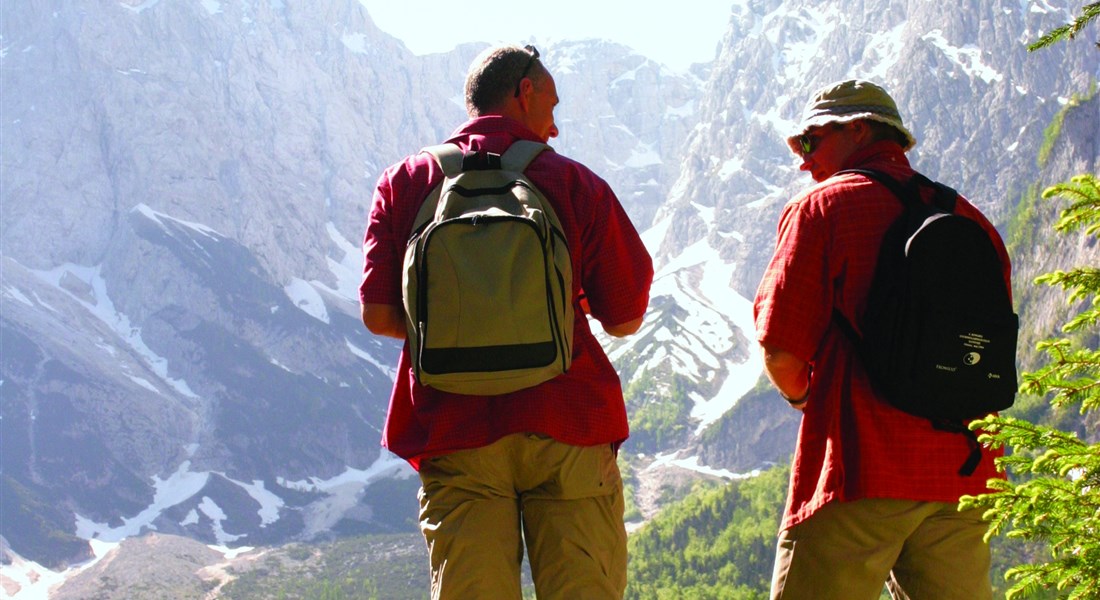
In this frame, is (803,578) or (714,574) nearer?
(803,578)

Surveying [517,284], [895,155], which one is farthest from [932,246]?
[517,284]

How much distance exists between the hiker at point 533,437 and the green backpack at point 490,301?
0.17 m

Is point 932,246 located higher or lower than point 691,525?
higher

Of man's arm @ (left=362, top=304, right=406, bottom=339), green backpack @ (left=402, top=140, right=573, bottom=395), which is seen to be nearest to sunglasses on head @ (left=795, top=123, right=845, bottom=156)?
green backpack @ (left=402, top=140, right=573, bottom=395)

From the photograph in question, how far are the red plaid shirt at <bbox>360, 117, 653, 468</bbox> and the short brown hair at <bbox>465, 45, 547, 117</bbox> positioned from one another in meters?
0.13

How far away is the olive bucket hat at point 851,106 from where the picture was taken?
4.93 metres

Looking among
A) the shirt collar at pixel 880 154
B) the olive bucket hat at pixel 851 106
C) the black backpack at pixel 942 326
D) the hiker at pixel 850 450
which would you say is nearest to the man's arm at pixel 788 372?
the hiker at pixel 850 450

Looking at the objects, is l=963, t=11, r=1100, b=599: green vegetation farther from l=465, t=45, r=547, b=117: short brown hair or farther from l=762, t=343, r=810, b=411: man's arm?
l=465, t=45, r=547, b=117: short brown hair

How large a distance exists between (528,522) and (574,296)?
95 cm

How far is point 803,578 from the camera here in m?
4.43

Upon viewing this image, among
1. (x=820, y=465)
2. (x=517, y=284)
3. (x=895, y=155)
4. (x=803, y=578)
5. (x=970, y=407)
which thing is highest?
(x=895, y=155)

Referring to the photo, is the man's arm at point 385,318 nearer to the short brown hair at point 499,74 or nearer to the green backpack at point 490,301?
the green backpack at point 490,301

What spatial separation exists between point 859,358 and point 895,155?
0.99 m

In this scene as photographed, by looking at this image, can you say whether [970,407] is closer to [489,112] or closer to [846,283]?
[846,283]
